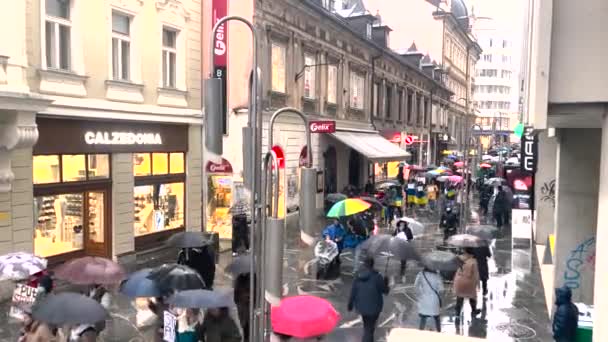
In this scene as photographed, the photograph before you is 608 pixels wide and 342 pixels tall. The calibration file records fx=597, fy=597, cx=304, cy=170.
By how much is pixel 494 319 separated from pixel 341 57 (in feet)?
61.2

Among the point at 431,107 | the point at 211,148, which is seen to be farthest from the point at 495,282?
the point at 431,107

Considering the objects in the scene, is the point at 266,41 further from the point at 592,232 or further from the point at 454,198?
the point at 592,232

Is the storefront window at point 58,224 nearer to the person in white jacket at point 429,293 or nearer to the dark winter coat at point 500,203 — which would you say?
the person in white jacket at point 429,293

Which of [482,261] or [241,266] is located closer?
[241,266]

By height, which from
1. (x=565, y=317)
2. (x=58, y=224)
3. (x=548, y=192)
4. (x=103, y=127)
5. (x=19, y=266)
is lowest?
(x=565, y=317)

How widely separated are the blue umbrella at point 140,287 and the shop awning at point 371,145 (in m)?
18.5

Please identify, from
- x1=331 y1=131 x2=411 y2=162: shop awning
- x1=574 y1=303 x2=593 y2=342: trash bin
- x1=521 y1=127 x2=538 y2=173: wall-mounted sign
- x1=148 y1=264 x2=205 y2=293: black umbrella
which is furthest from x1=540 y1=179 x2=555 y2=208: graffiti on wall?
x1=148 y1=264 x2=205 y2=293: black umbrella

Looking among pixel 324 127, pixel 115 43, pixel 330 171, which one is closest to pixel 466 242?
pixel 324 127

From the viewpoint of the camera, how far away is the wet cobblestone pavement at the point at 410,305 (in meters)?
10.3

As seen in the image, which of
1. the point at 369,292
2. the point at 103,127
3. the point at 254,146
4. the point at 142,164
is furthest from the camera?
the point at 142,164

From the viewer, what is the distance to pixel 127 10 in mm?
15266

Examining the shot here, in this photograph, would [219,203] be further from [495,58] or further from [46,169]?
[495,58]

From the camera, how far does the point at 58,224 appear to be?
13.9 meters

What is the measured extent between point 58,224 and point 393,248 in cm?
786
